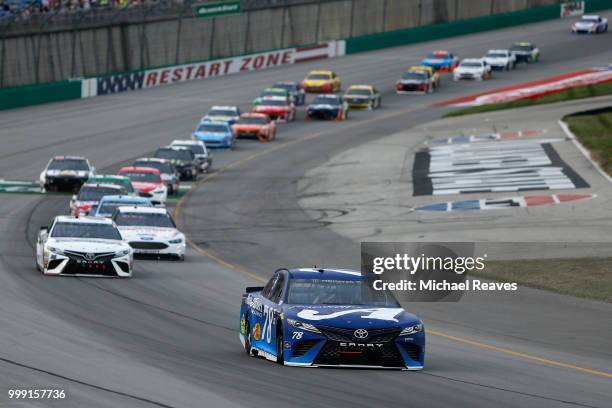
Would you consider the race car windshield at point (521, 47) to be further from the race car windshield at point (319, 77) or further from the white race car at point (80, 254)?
the white race car at point (80, 254)

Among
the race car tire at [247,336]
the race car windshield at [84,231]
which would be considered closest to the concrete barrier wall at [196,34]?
the race car windshield at [84,231]

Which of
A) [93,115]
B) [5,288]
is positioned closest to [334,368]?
[5,288]

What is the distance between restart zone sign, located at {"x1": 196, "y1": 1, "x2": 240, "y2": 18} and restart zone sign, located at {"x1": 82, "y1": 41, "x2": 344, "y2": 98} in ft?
9.95

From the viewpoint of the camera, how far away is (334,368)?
17359 millimetres

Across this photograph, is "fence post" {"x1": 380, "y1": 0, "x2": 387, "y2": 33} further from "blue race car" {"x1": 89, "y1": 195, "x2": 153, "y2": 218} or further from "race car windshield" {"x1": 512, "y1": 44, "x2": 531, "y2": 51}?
"blue race car" {"x1": 89, "y1": 195, "x2": 153, "y2": 218}

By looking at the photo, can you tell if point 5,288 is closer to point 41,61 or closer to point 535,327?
point 535,327

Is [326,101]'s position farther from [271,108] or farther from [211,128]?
[211,128]

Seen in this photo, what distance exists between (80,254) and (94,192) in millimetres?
13095

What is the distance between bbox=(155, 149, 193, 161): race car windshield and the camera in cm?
5478

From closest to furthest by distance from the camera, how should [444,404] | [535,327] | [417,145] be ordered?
1. [444,404]
2. [535,327]
3. [417,145]

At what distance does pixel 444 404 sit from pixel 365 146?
49227 millimetres

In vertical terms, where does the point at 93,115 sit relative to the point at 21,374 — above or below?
below

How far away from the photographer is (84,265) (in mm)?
28453

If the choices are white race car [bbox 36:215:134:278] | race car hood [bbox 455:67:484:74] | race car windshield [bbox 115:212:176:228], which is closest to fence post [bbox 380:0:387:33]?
race car hood [bbox 455:67:484:74]
